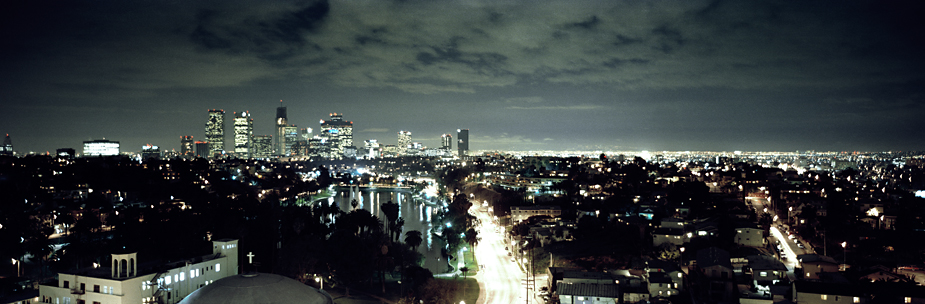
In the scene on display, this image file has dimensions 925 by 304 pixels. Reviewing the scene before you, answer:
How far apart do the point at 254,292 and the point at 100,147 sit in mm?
76117

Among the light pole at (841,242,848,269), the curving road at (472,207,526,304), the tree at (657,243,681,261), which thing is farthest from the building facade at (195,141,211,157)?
the light pole at (841,242,848,269)

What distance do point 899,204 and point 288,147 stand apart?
13416 cm

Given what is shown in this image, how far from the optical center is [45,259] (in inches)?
651

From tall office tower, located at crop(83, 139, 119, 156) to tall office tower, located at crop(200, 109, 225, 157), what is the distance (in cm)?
3561

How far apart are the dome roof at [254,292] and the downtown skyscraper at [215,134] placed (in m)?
109

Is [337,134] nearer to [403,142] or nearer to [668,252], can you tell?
[403,142]

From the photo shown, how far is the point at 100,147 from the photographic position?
68750 mm

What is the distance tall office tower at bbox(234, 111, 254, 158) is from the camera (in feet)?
364

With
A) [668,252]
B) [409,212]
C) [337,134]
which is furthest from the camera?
[337,134]

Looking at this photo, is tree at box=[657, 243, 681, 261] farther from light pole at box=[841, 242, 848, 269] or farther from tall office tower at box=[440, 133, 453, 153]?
tall office tower at box=[440, 133, 453, 153]

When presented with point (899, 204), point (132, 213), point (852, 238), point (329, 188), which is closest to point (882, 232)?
point (852, 238)

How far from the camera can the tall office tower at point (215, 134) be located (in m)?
107

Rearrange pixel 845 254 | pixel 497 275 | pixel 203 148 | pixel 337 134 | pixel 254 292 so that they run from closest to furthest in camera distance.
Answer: pixel 254 292
pixel 497 275
pixel 845 254
pixel 203 148
pixel 337 134

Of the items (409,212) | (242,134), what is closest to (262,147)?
(242,134)
